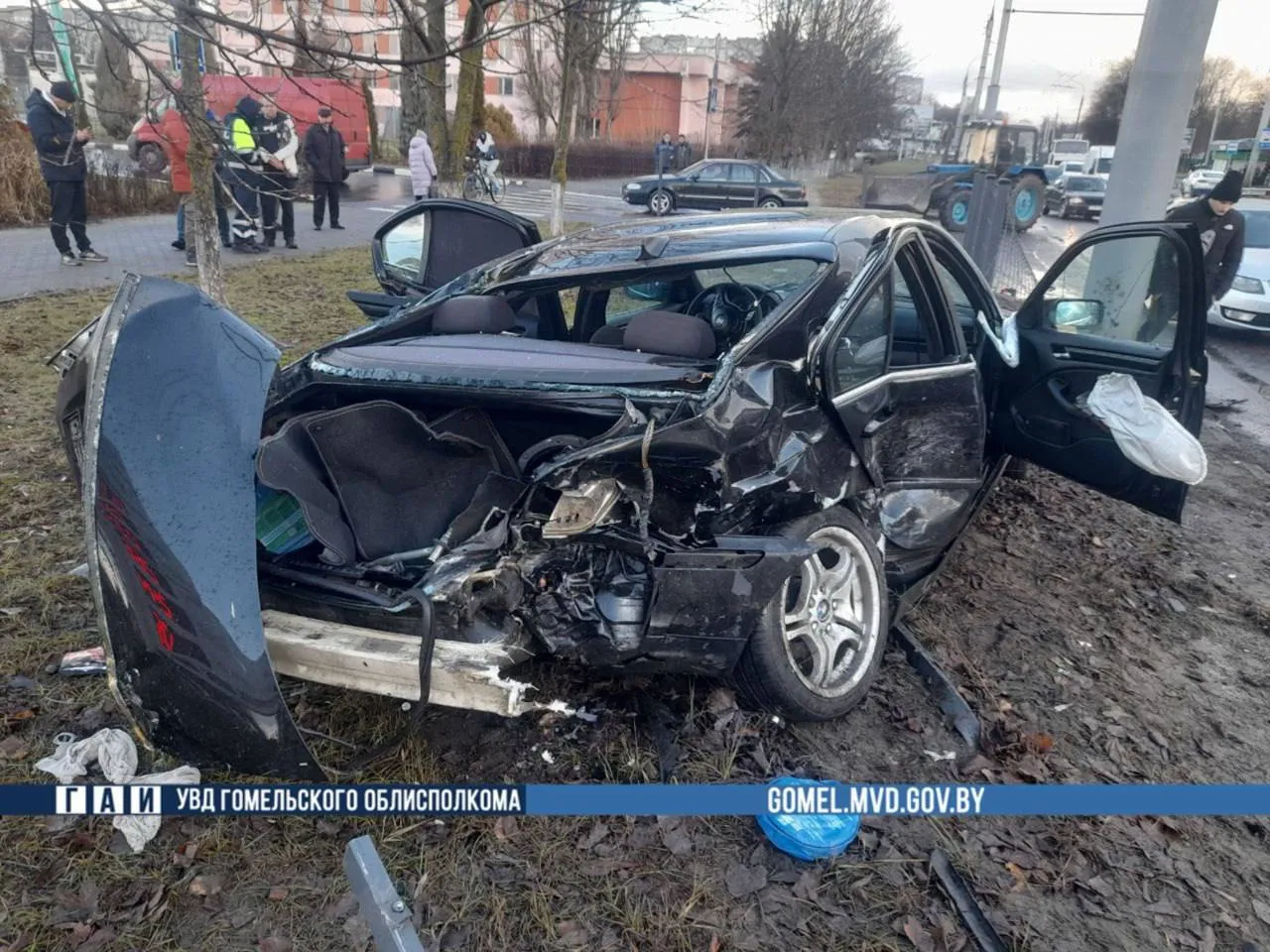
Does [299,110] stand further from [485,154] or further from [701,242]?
[701,242]

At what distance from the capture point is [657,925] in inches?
94.8

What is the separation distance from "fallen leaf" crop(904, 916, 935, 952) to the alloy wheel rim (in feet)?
2.52

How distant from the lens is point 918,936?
2.39 meters

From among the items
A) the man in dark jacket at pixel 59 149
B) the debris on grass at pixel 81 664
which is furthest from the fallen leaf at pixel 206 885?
the man in dark jacket at pixel 59 149

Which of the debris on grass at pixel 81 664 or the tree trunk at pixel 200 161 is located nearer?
the debris on grass at pixel 81 664

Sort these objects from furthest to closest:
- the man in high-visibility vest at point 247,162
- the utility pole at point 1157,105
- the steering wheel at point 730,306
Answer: the man in high-visibility vest at point 247,162 → the utility pole at point 1157,105 → the steering wheel at point 730,306

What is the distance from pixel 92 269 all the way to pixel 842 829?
11041mm

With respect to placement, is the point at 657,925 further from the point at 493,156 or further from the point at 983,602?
the point at 493,156

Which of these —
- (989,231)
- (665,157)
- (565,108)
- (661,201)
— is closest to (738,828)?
(989,231)

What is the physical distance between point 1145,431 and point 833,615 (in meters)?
1.70

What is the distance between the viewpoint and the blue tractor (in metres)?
23.3

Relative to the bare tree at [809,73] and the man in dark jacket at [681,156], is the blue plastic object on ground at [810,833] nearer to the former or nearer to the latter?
the man in dark jacket at [681,156]

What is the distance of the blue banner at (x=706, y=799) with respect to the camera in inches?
76.3

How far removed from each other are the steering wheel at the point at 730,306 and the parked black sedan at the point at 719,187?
20.7 m
